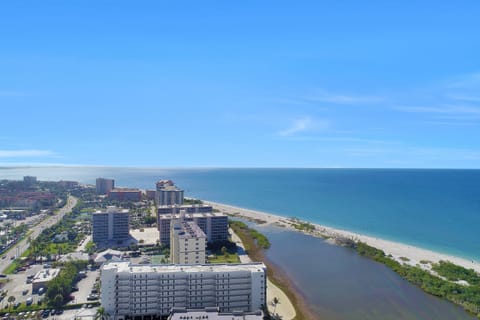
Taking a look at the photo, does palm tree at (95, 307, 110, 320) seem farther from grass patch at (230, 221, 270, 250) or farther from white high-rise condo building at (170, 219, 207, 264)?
grass patch at (230, 221, 270, 250)

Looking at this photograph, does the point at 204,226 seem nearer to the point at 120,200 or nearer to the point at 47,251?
the point at 47,251

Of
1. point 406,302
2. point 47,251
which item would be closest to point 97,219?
point 47,251

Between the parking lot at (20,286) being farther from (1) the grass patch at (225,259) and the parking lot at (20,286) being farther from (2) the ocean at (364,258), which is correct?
(2) the ocean at (364,258)

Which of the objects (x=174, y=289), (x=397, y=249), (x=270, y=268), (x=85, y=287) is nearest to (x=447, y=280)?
(x=397, y=249)

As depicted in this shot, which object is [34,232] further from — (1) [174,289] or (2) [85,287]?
(1) [174,289]

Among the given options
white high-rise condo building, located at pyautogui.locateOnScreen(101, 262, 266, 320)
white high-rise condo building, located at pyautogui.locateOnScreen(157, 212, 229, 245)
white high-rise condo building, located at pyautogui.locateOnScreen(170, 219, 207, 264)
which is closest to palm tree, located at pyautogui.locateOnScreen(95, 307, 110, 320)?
white high-rise condo building, located at pyautogui.locateOnScreen(101, 262, 266, 320)

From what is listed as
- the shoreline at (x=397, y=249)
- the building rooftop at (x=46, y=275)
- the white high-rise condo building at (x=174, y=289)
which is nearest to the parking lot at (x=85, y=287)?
the building rooftop at (x=46, y=275)
